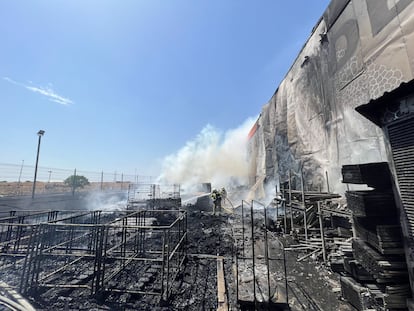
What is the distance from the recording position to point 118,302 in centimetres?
411

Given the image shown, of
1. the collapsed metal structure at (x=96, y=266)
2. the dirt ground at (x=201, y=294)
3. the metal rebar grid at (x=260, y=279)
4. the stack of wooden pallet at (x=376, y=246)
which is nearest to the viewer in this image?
the stack of wooden pallet at (x=376, y=246)

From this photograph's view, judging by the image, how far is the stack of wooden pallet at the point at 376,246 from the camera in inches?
110

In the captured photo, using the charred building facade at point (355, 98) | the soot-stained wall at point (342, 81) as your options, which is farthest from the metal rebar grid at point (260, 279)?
the soot-stained wall at point (342, 81)

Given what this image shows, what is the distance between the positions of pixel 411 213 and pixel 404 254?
64 centimetres

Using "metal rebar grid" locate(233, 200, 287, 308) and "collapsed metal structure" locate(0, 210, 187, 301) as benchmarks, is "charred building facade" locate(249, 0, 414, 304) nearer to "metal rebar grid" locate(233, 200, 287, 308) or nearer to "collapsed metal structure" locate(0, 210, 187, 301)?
"metal rebar grid" locate(233, 200, 287, 308)

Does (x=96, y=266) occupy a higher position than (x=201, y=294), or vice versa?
(x=96, y=266)

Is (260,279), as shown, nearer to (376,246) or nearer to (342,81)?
(376,246)

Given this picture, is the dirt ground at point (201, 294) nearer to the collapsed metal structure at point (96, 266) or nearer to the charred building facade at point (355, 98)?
the collapsed metal structure at point (96, 266)

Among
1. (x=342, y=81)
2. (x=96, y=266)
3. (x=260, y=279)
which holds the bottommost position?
(x=260, y=279)

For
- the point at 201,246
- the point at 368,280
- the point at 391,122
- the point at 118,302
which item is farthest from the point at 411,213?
the point at 201,246

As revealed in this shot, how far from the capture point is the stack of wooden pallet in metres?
2.79

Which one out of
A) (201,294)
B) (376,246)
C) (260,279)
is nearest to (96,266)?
(201,294)

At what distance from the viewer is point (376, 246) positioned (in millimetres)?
2986

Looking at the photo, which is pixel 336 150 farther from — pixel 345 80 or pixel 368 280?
pixel 368 280
